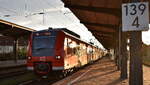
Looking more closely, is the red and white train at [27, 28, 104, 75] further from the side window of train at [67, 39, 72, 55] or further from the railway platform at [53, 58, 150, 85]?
the railway platform at [53, 58, 150, 85]

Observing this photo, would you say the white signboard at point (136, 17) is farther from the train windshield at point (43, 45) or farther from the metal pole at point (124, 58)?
the metal pole at point (124, 58)

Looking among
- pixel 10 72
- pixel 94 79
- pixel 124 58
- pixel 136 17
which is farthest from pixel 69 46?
pixel 136 17

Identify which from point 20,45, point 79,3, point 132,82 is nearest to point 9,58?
point 20,45

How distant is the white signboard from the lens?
18.2ft

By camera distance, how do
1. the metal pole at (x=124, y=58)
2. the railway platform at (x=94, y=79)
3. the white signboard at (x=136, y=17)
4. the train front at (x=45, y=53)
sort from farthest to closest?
the metal pole at (x=124, y=58), the train front at (x=45, y=53), the railway platform at (x=94, y=79), the white signboard at (x=136, y=17)

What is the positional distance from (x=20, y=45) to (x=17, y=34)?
1220 inches

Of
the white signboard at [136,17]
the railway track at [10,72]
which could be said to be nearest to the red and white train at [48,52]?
the railway track at [10,72]

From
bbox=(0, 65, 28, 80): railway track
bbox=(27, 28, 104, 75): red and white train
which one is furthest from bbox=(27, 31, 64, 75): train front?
bbox=(0, 65, 28, 80): railway track

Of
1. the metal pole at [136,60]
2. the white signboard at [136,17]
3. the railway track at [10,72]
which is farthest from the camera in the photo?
the railway track at [10,72]

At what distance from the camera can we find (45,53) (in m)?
13.8

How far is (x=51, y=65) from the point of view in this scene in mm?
13438

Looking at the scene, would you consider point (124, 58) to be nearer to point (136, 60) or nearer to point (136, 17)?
point (136, 60)

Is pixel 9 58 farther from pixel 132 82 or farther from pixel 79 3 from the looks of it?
pixel 132 82

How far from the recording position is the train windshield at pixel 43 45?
45.4ft
